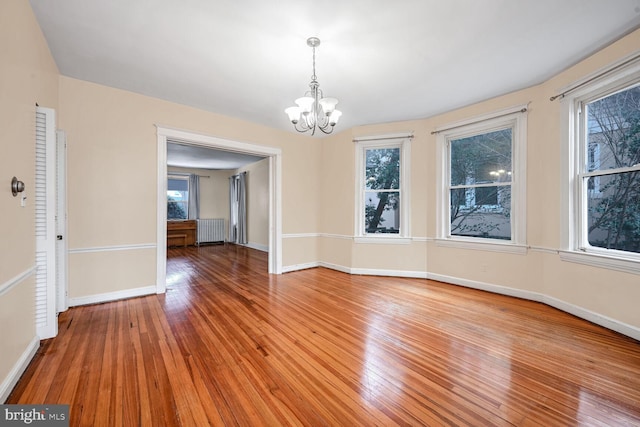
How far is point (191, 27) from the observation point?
2.19 m

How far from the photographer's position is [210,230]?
344 inches

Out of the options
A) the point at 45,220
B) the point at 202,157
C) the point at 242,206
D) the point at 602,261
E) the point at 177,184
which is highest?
the point at 202,157

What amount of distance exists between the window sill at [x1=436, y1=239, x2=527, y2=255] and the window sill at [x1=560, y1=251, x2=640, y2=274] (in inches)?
18.6

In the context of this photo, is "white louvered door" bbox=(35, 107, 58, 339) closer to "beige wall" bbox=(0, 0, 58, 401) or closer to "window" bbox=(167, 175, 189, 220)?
"beige wall" bbox=(0, 0, 58, 401)

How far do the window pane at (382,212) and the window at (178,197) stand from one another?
6.62m

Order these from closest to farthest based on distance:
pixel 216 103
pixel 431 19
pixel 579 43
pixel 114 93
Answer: pixel 431 19 → pixel 579 43 → pixel 114 93 → pixel 216 103

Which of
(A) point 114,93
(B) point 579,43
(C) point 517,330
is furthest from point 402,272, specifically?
(A) point 114,93

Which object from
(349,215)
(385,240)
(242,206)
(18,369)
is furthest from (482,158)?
(242,206)

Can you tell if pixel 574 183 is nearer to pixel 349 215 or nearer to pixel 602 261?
pixel 602 261

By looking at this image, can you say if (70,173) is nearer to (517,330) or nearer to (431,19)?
(431,19)

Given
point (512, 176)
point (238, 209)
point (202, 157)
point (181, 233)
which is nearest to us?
point (512, 176)

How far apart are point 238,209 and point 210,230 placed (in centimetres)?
127

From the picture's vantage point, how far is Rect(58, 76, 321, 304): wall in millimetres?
3021

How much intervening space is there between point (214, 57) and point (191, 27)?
417mm
